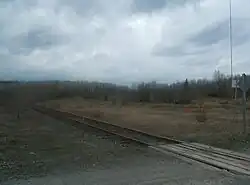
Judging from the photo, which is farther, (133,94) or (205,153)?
(133,94)

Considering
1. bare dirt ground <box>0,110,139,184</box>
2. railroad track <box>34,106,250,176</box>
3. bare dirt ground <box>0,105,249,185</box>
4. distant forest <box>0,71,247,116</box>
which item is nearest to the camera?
bare dirt ground <box>0,105,249,185</box>

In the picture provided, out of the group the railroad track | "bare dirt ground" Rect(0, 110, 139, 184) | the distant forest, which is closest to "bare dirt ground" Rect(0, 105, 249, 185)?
"bare dirt ground" Rect(0, 110, 139, 184)

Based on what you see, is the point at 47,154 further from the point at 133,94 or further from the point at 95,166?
the point at 133,94

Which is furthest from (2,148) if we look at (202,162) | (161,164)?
(202,162)

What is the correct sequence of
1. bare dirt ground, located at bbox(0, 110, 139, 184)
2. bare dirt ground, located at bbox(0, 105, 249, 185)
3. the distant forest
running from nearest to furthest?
bare dirt ground, located at bbox(0, 105, 249, 185)
bare dirt ground, located at bbox(0, 110, 139, 184)
the distant forest

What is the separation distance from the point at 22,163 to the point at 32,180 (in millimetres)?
2243

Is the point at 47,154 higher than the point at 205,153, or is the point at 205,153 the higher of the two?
the point at 205,153

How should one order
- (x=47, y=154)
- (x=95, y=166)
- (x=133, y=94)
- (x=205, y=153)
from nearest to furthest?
(x=95, y=166) < (x=205, y=153) < (x=47, y=154) < (x=133, y=94)

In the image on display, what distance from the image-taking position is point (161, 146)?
511 inches

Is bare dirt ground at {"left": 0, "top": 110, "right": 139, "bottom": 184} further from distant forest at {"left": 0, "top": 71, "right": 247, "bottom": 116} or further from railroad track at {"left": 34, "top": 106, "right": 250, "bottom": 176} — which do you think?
distant forest at {"left": 0, "top": 71, "right": 247, "bottom": 116}

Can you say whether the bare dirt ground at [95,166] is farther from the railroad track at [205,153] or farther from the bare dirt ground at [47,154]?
the railroad track at [205,153]

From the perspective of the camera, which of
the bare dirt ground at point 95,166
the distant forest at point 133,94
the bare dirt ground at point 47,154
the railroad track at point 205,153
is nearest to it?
the bare dirt ground at point 95,166

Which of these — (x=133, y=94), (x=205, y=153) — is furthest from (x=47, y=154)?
(x=133, y=94)

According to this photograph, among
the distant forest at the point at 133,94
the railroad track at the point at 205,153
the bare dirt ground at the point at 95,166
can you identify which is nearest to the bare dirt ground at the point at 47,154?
the bare dirt ground at the point at 95,166
